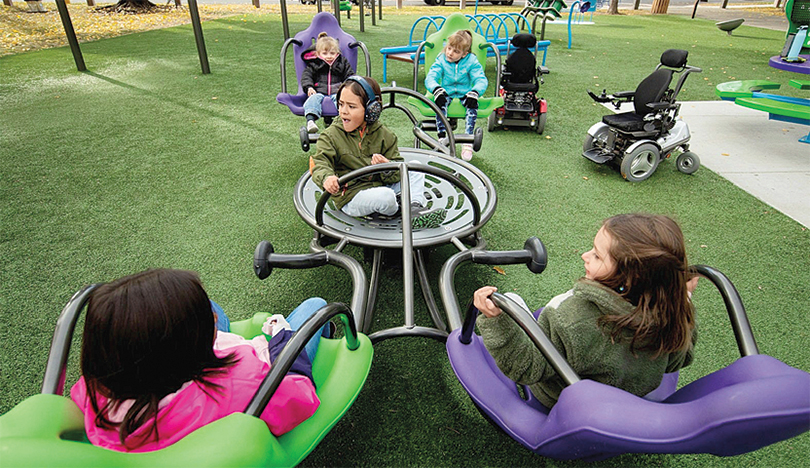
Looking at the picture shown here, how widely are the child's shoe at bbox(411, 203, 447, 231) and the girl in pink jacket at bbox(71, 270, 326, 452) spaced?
4.56 feet

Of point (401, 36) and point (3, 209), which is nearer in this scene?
point (3, 209)

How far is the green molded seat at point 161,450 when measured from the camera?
0.69 m

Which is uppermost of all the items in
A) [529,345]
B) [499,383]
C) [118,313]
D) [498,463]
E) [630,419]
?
[118,313]

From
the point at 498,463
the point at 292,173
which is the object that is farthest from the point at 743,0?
the point at 498,463

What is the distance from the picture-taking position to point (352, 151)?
2.54m

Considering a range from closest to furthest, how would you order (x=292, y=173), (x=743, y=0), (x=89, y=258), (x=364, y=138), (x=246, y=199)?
(x=364, y=138) → (x=89, y=258) → (x=246, y=199) → (x=292, y=173) → (x=743, y=0)

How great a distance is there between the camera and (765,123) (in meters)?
5.28

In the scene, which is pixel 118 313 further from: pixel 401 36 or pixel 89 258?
pixel 401 36

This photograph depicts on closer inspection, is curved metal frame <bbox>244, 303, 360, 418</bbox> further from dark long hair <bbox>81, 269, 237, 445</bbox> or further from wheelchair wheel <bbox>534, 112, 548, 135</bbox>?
wheelchair wheel <bbox>534, 112, 548, 135</bbox>

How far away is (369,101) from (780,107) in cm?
435

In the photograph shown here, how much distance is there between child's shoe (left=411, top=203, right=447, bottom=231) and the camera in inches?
93.1

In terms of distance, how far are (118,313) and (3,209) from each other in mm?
3292

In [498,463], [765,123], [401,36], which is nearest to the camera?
[498,463]

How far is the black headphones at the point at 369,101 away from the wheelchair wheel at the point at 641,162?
2.42 metres
